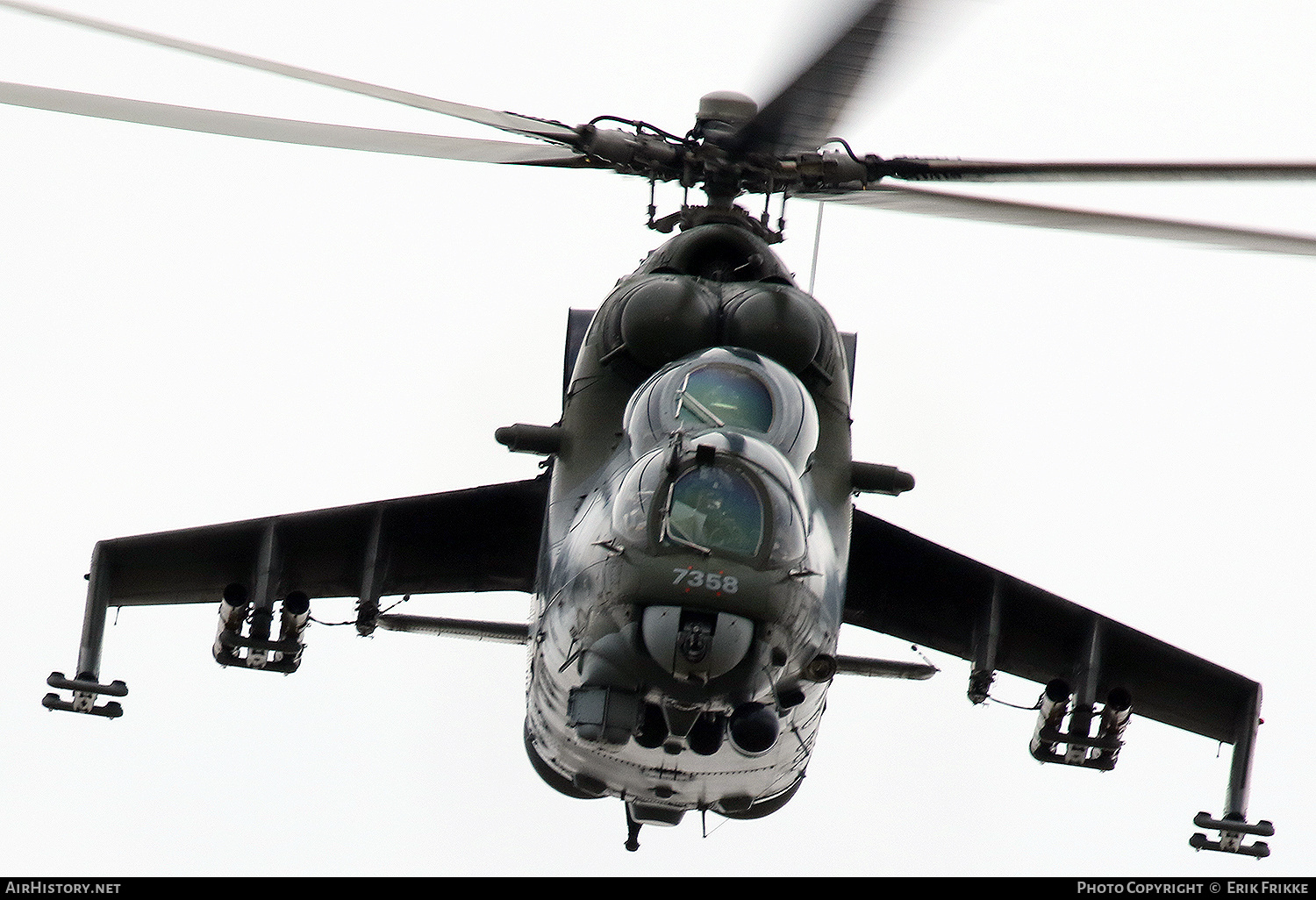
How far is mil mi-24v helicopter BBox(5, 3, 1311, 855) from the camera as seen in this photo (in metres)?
9.80

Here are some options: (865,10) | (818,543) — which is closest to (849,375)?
(818,543)

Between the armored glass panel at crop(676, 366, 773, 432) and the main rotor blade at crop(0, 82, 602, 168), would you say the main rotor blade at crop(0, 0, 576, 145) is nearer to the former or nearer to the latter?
the main rotor blade at crop(0, 82, 602, 168)

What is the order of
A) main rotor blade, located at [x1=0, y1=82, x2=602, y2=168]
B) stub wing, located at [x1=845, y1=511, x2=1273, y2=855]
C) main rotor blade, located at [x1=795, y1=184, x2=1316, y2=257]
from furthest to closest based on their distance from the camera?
stub wing, located at [x1=845, y1=511, x2=1273, y2=855]
main rotor blade, located at [x1=795, y1=184, x2=1316, y2=257]
main rotor blade, located at [x1=0, y1=82, x2=602, y2=168]

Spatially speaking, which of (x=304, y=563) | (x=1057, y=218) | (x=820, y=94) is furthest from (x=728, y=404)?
(x=304, y=563)

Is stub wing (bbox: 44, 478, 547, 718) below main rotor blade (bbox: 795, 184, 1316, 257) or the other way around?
below

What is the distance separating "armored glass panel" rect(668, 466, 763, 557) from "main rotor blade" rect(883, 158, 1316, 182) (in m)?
2.56

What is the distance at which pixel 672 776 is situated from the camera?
10984mm

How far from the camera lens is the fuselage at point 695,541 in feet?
32.1

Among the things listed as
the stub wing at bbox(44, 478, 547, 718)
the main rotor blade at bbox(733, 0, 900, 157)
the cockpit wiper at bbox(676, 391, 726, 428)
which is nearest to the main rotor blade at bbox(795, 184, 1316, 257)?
the main rotor blade at bbox(733, 0, 900, 157)

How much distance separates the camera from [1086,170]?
9.79m

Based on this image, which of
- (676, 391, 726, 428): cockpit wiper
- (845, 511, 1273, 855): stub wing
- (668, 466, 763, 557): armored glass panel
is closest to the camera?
(668, 466, 763, 557): armored glass panel

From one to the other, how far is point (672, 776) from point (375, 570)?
4.10 meters

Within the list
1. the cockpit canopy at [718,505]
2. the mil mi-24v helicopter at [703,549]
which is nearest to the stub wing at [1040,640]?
the mil mi-24v helicopter at [703,549]

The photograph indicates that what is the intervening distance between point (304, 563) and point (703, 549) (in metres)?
5.56
